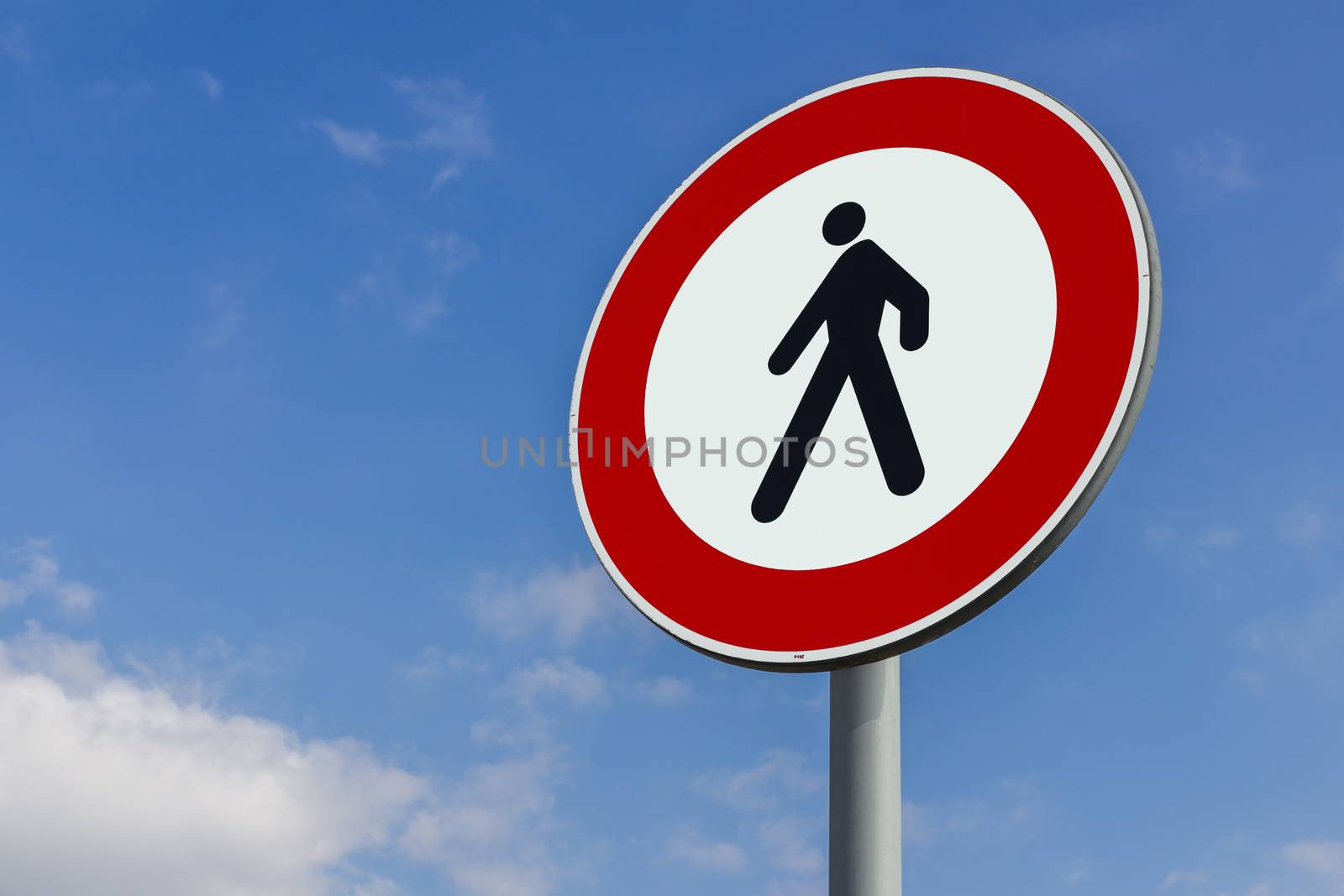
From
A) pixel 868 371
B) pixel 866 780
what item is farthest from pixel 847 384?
pixel 866 780

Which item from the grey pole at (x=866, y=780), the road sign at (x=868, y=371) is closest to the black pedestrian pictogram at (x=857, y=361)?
the road sign at (x=868, y=371)

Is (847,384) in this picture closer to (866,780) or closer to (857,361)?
(857,361)

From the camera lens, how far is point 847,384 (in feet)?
4.86

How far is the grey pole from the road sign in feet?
0.21

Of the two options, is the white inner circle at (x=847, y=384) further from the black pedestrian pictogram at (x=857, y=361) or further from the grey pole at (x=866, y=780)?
the grey pole at (x=866, y=780)

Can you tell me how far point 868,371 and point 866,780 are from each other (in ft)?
1.45

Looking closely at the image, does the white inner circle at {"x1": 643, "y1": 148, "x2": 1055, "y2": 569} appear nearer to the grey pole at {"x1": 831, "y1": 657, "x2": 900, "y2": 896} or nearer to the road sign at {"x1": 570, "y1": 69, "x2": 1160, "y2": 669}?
the road sign at {"x1": 570, "y1": 69, "x2": 1160, "y2": 669}

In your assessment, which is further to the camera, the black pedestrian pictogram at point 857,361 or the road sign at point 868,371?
the black pedestrian pictogram at point 857,361

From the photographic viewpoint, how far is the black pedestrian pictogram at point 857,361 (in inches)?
56.1

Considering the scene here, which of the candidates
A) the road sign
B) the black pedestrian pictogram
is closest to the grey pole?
the road sign

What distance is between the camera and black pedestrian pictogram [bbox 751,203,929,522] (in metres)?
1.42

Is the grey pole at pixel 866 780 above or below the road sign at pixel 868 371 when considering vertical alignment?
below

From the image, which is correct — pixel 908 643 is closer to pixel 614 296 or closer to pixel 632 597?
pixel 632 597

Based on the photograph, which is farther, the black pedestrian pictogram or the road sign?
the black pedestrian pictogram
